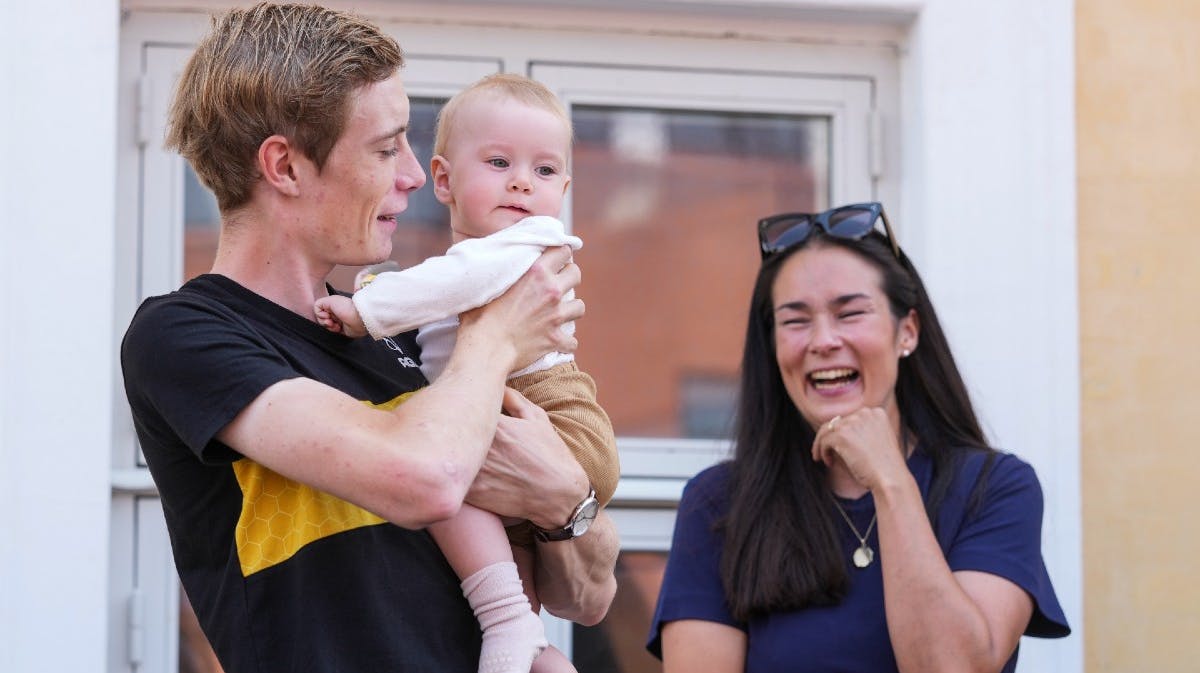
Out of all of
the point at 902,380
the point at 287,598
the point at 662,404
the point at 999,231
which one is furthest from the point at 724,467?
the point at 287,598

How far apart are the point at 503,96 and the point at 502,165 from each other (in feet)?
0.37

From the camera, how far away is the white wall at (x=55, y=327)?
3729 mm

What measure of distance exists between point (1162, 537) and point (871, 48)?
143cm

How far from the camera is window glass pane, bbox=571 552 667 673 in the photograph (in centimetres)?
416

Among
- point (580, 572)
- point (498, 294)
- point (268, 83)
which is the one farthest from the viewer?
point (580, 572)

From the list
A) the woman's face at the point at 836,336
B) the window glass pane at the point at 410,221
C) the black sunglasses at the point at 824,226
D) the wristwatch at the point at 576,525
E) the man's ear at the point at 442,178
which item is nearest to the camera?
the wristwatch at the point at 576,525

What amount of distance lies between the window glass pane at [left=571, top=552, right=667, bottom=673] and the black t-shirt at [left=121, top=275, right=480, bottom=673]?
1971mm

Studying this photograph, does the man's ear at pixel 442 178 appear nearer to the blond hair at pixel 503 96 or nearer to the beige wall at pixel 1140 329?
the blond hair at pixel 503 96

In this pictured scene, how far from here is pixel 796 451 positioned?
11.8ft

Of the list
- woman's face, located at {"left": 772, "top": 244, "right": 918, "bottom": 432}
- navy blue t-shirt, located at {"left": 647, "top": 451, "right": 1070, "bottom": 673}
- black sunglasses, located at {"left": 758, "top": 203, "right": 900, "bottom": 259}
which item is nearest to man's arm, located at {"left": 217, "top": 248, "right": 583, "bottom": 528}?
navy blue t-shirt, located at {"left": 647, "top": 451, "right": 1070, "bottom": 673}

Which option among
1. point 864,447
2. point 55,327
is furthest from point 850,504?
point 55,327

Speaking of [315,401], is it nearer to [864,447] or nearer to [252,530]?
[252,530]

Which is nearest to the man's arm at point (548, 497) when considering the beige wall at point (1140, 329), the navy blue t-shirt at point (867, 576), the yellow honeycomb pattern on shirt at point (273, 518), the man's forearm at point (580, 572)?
the man's forearm at point (580, 572)

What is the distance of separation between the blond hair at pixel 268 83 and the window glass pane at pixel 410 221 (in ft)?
5.83
